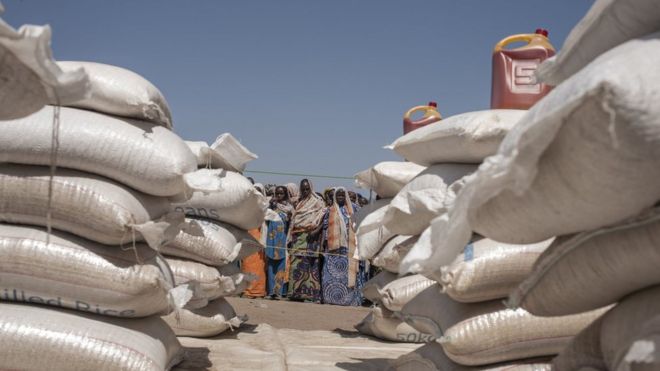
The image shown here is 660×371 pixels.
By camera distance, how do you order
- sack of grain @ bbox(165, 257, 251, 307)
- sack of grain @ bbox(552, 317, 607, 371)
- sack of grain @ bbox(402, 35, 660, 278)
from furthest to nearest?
sack of grain @ bbox(165, 257, 251, 307)
sack of grain @ bbox(552, 317, 607, 371)
sack of grain @ bbox(402, 35, 660, 278)

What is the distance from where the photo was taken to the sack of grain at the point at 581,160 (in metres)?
1.07

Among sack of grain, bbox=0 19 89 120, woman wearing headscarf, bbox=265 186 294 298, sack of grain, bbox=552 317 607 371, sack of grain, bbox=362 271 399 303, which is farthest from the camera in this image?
woman wearing headscarf, bbox=265 186 294 298

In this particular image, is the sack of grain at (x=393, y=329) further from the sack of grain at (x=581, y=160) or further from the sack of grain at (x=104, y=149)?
the sack of grain at (x=581, y=160)

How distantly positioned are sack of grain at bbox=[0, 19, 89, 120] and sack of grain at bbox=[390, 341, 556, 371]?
173 centimetres

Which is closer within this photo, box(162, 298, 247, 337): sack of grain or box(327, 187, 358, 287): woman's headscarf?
box(162, 298, 247, 337): sack of grain

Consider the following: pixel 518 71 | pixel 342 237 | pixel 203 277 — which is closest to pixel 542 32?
pixel 518 71

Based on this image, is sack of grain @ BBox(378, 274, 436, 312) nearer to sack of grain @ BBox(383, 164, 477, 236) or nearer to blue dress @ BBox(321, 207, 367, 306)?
sack of grain @ BBox(383, 164, 477, 236)

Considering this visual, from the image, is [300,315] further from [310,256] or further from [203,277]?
[203,277]

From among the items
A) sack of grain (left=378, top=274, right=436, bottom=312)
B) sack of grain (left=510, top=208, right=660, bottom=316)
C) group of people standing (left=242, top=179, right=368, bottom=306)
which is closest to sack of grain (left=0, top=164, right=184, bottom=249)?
sack of grain (left=510, top=208, right=660, bottom=316)

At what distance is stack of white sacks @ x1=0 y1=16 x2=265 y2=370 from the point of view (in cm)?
238

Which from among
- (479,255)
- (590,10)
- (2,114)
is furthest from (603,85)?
(479,255)

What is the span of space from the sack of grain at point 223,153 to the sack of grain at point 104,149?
56.1 inches

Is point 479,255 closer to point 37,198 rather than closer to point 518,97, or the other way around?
point 518,97

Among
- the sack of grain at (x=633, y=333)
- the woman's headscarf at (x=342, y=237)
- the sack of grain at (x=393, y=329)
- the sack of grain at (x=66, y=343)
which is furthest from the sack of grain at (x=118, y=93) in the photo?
the woman's headscarf at (x=342, y=237)
